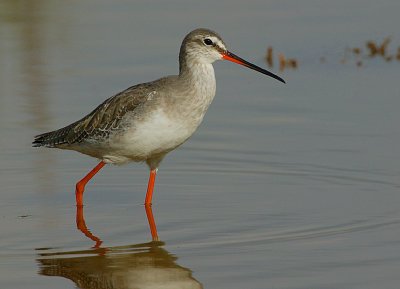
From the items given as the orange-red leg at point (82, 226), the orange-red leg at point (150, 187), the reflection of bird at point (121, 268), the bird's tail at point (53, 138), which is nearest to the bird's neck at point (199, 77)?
the orange-red leg at point (150, 187)

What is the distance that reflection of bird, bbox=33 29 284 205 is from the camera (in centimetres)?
1127

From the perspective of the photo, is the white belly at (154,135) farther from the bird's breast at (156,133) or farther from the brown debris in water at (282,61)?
the brown debris in water at (282,61)

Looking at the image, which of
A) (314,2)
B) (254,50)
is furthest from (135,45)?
(314,2)

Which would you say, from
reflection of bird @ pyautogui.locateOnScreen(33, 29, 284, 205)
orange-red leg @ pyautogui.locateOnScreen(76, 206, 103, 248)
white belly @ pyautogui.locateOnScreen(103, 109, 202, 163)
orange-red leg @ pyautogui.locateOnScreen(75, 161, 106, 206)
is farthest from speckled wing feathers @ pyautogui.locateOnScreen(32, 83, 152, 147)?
orange-red leg @ pyautogui.locateOnScreen(76, 206, 103, 248)

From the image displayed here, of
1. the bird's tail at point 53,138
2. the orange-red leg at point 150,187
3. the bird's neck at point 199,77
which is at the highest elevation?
the bird's neck at point 199,77

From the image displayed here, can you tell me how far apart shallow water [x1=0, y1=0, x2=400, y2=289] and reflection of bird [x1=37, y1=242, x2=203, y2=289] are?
0.8 inches

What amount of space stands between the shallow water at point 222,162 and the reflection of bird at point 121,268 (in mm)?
19

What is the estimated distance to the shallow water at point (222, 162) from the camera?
9547 millimetres

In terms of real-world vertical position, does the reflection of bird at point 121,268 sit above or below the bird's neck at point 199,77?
below

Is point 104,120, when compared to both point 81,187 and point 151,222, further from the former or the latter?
point 151,222

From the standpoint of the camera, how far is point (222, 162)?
13.0 meters

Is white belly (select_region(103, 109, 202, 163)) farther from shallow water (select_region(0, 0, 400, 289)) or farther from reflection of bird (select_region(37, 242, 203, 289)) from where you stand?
reflection of bird (select_region(37, 242, 203, 289))

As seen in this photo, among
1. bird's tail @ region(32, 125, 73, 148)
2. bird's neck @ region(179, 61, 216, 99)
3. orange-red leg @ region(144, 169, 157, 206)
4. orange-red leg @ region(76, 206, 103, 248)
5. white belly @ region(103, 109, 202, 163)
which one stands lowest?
orange-red leg @ region(76, 206, 103, 248)

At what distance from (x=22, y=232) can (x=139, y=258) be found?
134 cm
